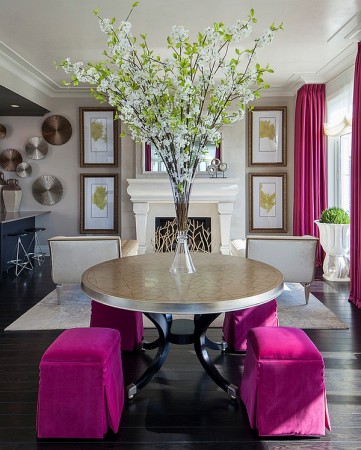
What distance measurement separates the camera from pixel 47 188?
7645mm

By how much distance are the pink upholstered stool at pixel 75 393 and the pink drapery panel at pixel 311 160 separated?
499cm

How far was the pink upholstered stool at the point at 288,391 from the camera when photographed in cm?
214

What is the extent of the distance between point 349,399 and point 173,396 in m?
0.98

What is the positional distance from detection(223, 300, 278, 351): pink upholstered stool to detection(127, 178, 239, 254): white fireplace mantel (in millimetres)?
3979

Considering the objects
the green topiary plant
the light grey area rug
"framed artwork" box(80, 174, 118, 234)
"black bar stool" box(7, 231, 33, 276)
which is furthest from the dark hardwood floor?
"framed artwork" box(80, 174, 118, 234)

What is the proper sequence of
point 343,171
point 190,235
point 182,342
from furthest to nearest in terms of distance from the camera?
1. point 190,235
2. point 343,171
3. point 182,342

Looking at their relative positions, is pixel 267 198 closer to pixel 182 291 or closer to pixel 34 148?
pixel 34 148

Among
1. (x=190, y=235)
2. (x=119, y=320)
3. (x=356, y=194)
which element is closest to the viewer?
(x=119, y=320)

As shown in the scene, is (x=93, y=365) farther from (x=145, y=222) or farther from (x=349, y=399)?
(x=145, y=222)

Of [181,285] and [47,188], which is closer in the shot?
[181,285]

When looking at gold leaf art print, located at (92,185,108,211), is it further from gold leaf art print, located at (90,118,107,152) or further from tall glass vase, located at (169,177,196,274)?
tall glass vase, located at (169,177,196,274)

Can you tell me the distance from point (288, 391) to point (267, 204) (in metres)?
5.71

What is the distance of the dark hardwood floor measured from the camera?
2148 mm

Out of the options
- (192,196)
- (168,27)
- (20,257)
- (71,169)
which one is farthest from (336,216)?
(20,257)
